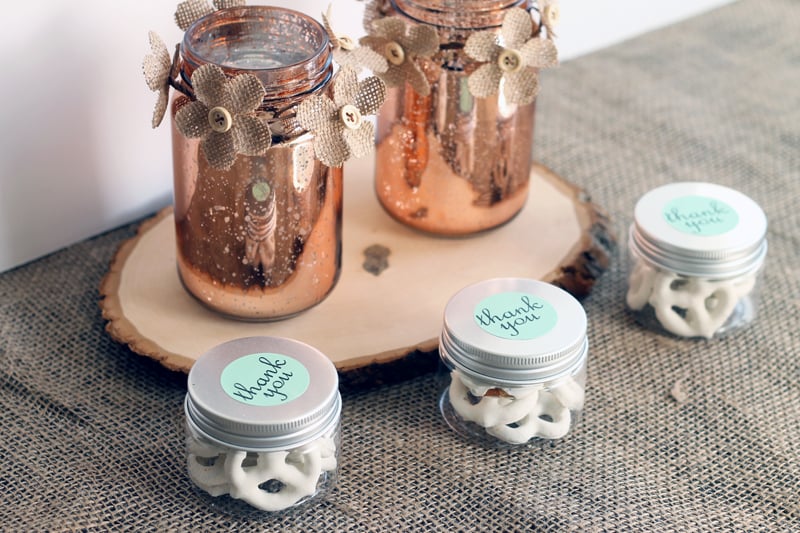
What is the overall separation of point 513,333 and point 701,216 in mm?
192

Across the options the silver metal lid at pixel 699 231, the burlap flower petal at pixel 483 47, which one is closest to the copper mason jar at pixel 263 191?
the burlap flower petal at pixel 483 47

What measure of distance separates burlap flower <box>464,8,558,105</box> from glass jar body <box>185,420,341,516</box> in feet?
0.81

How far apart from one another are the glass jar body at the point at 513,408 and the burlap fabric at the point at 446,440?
0.03 ft

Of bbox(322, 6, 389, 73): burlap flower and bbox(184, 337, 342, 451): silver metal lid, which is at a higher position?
bbox(322, 6, 389, 73): burlap flower

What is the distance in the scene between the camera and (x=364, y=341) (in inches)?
26.5

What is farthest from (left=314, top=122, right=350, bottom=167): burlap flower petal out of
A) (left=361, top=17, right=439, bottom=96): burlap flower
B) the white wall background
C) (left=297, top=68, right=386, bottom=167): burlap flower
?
the white wall background

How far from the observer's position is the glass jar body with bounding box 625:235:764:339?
707 millimetres

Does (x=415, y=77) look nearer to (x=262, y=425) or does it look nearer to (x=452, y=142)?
(x=452, y=142)

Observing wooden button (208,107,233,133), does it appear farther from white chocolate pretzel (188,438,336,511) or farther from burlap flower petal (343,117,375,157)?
white chocolate pretzel (188,438,336,511)

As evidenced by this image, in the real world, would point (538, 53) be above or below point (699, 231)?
above

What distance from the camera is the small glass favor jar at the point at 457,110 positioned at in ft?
2.23

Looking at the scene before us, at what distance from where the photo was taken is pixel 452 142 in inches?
28.7

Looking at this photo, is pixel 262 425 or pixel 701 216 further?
pixel 701 216

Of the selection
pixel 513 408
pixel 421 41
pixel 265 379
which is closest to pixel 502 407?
pixel 513 408
